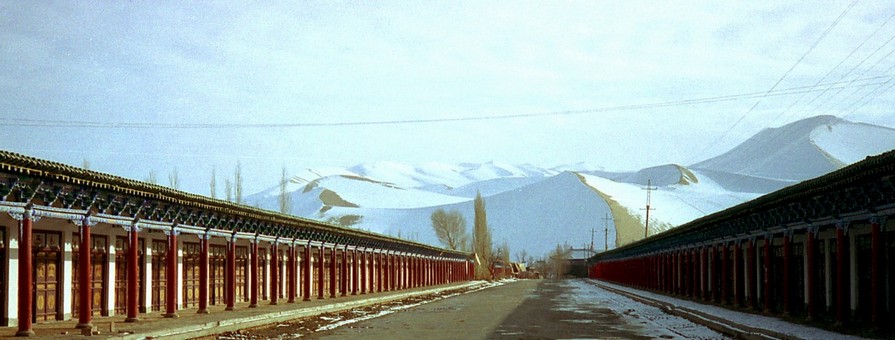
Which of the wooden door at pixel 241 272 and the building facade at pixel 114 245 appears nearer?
the building facade at pixel 114 245

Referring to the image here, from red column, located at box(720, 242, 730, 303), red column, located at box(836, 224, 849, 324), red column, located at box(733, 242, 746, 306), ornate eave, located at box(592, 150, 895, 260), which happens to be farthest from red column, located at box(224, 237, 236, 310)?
red column, located at box(720, 242, 730, 303)

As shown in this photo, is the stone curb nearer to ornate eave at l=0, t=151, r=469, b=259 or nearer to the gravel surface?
the gravel surface

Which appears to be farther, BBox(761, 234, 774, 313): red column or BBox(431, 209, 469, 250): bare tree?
BBox(431, 209, 469, 250): bare tree

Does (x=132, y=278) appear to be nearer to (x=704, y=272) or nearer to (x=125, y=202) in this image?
(x=125, y=202)

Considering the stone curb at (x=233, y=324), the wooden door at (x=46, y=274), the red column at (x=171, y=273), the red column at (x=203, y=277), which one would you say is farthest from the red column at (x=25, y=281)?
the red column at (x=203, y=277)

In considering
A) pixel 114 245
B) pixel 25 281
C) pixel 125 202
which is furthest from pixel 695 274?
pixel 25 281

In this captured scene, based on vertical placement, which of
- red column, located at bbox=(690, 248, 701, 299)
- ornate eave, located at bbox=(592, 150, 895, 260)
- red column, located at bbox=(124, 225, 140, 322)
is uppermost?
ornate eave, located at bbox=(592, 150, 895, 260)

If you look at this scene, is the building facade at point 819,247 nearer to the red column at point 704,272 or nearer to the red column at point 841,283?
the red column at point 841,283

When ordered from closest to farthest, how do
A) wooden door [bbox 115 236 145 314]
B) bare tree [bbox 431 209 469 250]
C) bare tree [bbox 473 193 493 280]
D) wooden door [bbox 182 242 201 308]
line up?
1. wooden door [bbox 115 236 145 314]
2. wooden door [bbox 182 242 201 308]
3. bare tree [bbox 473 193 493 280]
4. bare tree [bbox 431 209 469 250]

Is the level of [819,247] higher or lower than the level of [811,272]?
higher

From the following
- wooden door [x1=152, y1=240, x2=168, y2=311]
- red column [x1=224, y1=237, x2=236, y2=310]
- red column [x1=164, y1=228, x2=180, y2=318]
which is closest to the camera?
red column [x1=164, y1=228, x2=180, y2=318]

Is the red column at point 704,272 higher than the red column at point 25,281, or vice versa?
the red column at point 25,281

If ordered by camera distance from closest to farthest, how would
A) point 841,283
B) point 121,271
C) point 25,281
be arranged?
1. point 25,281
2. point 841,283
3. point 121,271

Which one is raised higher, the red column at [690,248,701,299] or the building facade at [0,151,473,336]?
the building facade at [0,151,473,336]
